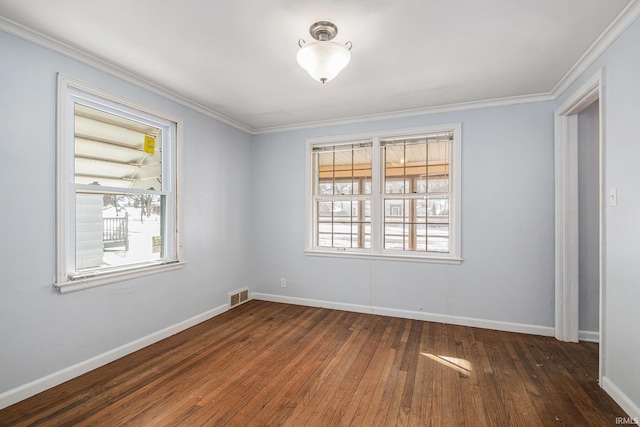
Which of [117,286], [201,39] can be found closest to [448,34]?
[201,39]

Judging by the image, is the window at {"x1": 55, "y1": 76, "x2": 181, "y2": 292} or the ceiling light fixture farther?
the window at {"x1": 55, "y1": 76, "x2": 181, "y2": 292}

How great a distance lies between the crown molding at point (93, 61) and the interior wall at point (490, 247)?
1.82 m

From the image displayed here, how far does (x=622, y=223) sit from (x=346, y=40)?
229cm

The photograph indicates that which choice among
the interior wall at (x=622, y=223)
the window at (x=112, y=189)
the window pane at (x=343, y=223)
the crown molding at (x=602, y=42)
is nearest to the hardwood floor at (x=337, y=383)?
the interior wall at (x=622, y=223)

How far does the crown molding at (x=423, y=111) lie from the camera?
10.9ft

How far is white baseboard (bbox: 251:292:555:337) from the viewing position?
3.34m

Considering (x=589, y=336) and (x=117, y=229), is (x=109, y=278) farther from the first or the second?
(x=589, y=336)

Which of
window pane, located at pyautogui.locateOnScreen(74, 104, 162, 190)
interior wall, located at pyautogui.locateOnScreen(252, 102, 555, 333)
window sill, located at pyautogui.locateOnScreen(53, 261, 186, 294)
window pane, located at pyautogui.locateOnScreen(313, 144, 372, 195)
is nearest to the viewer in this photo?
window sill, located at pyautogui.locateOnScreen(53, 261, 186, 294)

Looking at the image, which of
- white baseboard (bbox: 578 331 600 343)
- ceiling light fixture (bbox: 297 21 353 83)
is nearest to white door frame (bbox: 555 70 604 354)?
white baseboard (bbox: 578 331 600 343)

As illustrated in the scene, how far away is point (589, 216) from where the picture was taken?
307cm

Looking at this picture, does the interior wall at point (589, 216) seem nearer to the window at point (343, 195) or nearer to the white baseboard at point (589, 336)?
the white baseboard at point (589, 336)

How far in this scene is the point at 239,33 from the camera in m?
2.19

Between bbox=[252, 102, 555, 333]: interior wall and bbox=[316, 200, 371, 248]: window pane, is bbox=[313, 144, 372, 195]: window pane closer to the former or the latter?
bbox=[316, 200, 371, 248]: window pane

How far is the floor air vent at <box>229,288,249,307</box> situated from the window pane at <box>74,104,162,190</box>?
5.84 feet
